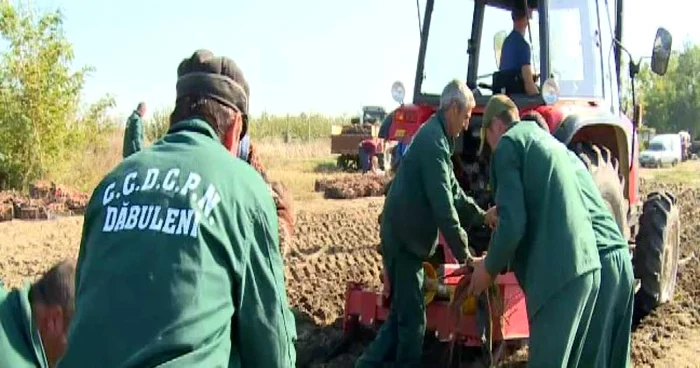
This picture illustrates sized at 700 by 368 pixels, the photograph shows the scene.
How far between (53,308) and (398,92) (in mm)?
4346

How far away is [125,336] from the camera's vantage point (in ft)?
6.95

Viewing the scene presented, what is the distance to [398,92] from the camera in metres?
6.77

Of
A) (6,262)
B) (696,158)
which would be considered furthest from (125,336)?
(696,158)

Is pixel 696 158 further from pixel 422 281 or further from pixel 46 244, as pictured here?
pixel 422 281

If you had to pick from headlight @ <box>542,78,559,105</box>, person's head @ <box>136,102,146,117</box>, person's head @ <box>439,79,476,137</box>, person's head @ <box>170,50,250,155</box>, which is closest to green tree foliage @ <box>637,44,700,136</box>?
person's head @ <box>136,102,146,117</box>

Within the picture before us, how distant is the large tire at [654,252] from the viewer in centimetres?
679

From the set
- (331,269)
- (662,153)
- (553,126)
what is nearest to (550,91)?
(553,126)

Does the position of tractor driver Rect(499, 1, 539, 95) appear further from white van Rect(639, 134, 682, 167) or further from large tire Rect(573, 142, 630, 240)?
white van Rect(639, 134, 682, 167)

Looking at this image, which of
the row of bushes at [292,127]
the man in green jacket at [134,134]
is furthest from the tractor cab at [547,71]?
the row of bushes at [292,127]

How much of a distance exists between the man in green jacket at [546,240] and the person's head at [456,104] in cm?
102

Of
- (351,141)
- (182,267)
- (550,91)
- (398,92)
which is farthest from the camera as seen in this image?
(351,141)

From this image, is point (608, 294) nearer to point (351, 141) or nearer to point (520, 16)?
point (520, 16)

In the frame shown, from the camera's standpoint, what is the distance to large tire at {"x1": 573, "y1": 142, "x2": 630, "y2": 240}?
608cm

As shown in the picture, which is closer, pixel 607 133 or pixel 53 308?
pixel 53 308
